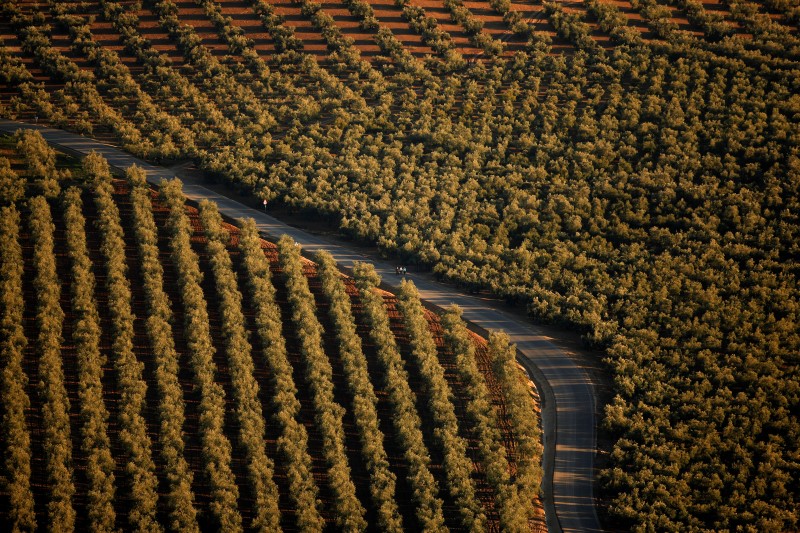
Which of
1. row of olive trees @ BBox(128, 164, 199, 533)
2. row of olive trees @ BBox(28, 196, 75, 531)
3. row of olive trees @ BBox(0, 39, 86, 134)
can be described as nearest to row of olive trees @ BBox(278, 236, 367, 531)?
row of olive trees @ BBox(128, 164, 199, 533)

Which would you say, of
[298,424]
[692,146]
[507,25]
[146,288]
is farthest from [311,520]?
[507,25]

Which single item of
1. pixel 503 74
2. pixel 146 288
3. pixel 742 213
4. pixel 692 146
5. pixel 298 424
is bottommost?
pixel 298 424

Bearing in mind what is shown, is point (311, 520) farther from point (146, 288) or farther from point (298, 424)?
point (146, 288)

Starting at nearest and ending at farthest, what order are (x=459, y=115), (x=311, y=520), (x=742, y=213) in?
(x=311, y=520) < (x=742, y=213) < (x=459, y=115)

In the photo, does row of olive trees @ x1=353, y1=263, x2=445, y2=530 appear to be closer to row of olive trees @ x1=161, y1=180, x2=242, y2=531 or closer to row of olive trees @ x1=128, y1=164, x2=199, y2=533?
row of olive trees @ x1=161, y1=180, x2=242, y2=531

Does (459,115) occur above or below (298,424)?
above

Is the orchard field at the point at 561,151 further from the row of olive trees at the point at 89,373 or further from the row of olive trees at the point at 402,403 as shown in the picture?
the row of olive trees at the point at 89,373

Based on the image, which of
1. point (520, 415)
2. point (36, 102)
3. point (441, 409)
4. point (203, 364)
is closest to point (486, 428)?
point (520, 415)
